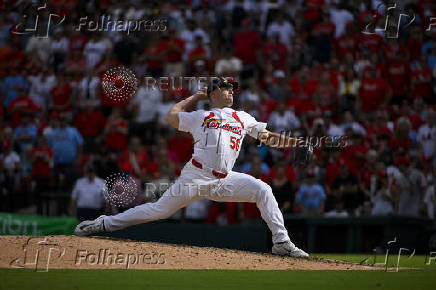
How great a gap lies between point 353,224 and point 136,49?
7.96m

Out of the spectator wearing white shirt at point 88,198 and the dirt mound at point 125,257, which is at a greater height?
the spectator wearing white shirt at point 88,198

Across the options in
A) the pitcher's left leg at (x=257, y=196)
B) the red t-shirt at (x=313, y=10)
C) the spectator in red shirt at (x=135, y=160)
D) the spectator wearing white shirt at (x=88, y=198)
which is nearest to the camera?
the pitcher's left leg at (x=257, y=196)

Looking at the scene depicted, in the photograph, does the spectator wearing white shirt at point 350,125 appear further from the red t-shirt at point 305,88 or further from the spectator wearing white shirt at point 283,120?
the red t-shirt at point 305,88

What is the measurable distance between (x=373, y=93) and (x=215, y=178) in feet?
27.2

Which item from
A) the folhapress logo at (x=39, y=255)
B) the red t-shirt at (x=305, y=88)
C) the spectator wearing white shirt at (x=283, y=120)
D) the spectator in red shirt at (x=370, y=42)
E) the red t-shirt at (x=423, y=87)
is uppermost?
the spectator in red shirt at (x=370, y=42)

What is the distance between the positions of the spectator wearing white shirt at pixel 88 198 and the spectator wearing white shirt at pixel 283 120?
3.83 meters

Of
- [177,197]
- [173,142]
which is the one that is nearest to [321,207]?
[173,142]

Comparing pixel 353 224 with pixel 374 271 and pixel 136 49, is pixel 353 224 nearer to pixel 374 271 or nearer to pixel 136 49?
pixel 374 271

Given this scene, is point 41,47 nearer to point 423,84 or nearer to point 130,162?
point 130,162

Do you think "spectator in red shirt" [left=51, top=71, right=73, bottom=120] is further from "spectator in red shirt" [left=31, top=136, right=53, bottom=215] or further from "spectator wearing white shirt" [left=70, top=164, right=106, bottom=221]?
"spectator wearing white shirt" [left=70, top=164, right=106, bottom=221]

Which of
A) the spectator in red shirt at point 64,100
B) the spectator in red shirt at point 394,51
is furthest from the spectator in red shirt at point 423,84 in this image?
the spectator in red shirt at point 64,100

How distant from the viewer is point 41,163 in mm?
16156

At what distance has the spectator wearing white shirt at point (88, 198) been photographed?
49.0ft

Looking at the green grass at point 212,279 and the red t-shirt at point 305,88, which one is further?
the red t-shirt at point 305,88
